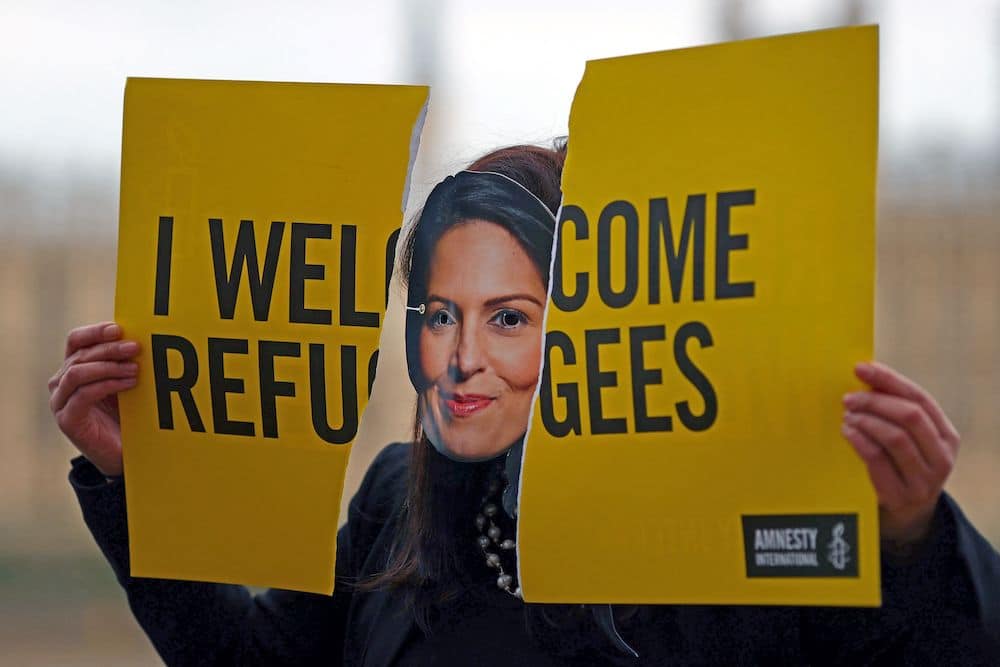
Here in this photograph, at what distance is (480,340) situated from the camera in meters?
1.70

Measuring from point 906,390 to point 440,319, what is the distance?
2.04ft

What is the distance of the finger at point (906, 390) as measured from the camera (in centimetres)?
142

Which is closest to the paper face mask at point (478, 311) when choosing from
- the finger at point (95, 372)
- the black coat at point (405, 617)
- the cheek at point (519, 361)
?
the cheek at point (519, 361)

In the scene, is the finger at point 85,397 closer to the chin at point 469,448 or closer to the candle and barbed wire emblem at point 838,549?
the chin at point 469,448

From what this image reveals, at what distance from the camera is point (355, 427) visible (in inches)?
67.7

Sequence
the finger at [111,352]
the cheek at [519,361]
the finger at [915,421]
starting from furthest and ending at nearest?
the finger at [111,352]
the cheek at [519,361]
the finger at [915,421]

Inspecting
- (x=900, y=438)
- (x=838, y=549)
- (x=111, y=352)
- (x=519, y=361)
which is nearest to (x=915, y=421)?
(x=900, y=438)

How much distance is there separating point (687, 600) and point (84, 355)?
2.93 ft

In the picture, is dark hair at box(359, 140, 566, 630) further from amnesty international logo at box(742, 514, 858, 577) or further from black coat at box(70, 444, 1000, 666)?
amnesty international logo at box(742, 514, 858, 577)

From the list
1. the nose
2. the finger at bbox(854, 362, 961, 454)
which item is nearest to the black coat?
the finger at bbox(854, 362, 961, 454)

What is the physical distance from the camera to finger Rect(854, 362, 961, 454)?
4.64 feet

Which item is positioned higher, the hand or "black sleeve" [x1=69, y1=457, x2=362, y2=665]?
the hand

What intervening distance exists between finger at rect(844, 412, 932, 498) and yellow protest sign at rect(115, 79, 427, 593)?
649 millimetres

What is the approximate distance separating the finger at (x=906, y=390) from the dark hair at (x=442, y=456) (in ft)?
1.49
